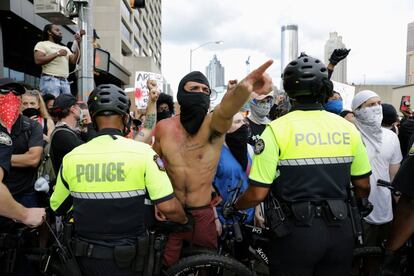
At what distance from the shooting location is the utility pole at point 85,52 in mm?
6293

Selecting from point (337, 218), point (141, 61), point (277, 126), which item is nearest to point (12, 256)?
point (277, 126)

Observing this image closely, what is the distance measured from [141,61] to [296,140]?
A: 4612 centimetres

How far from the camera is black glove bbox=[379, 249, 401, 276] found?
2.42m

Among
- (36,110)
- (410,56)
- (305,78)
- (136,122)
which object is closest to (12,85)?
(305,78)

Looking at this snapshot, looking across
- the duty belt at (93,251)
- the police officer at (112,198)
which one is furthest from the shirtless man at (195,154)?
the duty belt at (93,251)

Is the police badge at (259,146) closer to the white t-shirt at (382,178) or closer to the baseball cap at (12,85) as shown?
the baseball cap at (12,85)

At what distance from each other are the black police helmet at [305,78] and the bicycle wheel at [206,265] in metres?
1.42

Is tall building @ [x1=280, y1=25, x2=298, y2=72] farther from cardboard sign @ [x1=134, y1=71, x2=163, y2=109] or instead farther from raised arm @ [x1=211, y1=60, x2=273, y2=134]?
raised arm @ [x1=211, y1=60, x2=273, y2=134]

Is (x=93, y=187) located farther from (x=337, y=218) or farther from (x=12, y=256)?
(x=337, y=218)

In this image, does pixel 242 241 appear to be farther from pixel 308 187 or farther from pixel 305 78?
pixel 305 78

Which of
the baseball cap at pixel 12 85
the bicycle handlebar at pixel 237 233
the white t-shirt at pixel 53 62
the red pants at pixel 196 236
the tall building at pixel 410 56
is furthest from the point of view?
the tall building at pixel 410 56

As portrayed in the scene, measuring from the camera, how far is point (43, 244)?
12.8ft

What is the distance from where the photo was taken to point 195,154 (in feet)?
10.6

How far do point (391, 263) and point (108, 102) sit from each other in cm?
221
